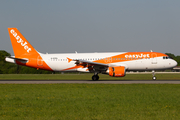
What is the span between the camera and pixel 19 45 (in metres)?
34.7

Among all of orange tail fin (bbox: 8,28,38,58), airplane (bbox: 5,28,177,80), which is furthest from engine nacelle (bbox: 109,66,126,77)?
orange tail fin (bbox: 8,28,38,58)

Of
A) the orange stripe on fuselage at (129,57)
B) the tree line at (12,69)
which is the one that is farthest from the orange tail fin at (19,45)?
the tree line at (12,69)

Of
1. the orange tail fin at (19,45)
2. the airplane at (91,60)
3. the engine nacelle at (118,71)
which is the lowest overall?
the engine nacelle at (118,71)

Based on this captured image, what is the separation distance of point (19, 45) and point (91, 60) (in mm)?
10903

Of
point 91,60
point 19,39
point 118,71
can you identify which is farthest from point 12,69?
point 118,71

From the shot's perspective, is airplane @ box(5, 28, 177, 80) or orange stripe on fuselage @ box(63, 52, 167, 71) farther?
orange stripe on fuselage @ box(63, 52, 167, 71)

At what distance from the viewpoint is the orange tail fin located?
34.7 metres

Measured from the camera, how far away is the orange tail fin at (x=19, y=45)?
3469 centimetres

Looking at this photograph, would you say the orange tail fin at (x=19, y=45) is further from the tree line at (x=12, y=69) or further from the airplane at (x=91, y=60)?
the tree line at (x=12, y=69)

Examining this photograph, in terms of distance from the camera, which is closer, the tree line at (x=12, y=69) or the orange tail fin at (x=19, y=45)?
the orange tail fin at (x=19, y=45)

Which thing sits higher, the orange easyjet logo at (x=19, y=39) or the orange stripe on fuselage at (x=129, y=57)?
the orange easyjet logo at (x=19, y=39)

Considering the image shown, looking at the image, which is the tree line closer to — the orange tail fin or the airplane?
the orange tail fin

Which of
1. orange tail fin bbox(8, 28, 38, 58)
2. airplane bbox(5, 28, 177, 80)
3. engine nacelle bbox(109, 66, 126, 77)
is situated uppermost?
orange tail fin bbox(8, 28, 38, 58)

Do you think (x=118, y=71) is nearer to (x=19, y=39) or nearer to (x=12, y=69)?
(x=19, y=39)
